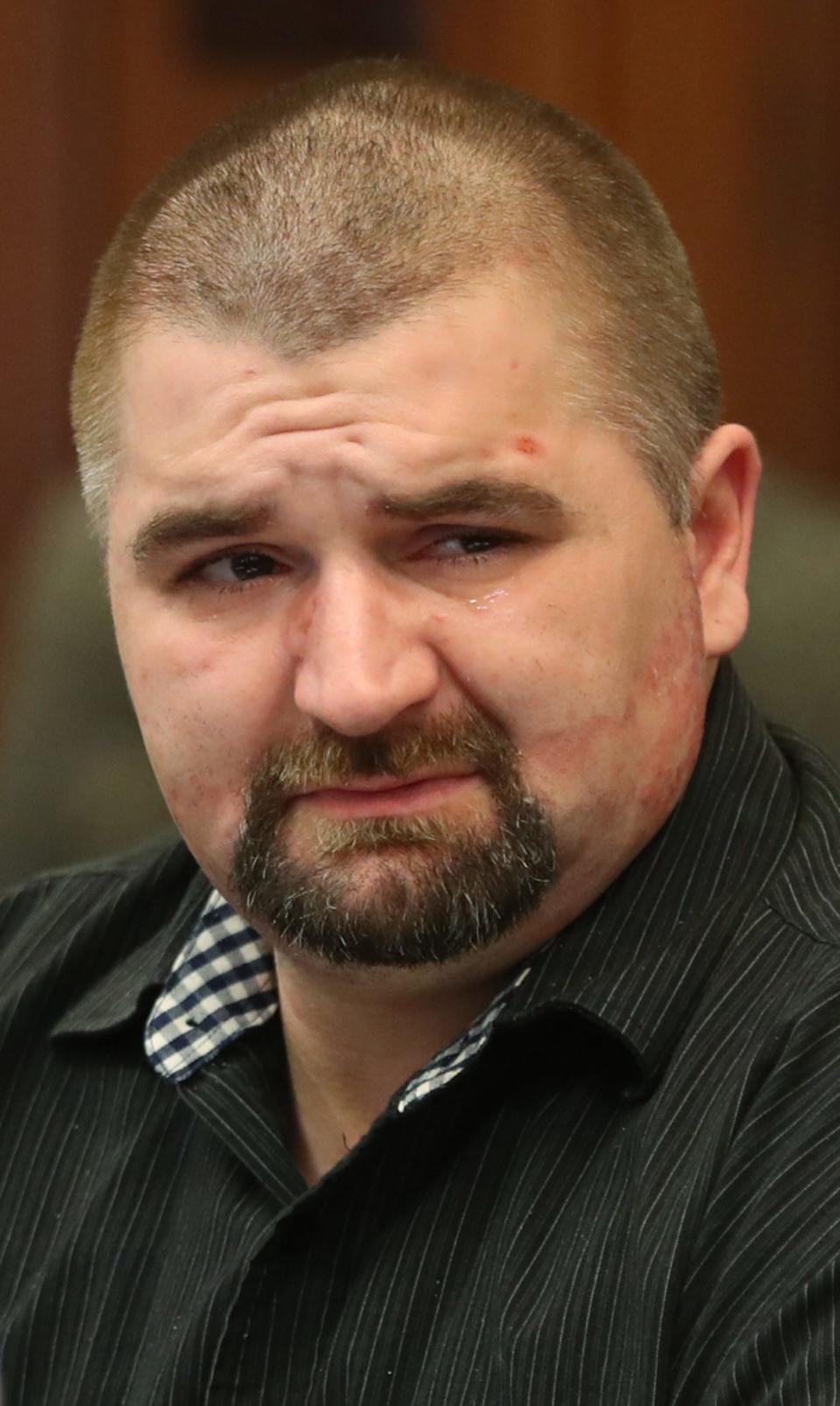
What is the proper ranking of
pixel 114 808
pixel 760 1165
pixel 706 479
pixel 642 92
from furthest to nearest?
pixel 642 92, pixel 114 808, pixel 706 479, pixel 760 1165

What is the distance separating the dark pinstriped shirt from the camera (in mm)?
1015

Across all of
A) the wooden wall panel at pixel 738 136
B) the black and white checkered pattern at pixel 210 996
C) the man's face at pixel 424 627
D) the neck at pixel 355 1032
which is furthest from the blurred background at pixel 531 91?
the man's face at pixel 424 627

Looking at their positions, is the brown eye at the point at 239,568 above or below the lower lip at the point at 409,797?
above

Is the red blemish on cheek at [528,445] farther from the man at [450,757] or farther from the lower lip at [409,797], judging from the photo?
the lower lip at [409,797]

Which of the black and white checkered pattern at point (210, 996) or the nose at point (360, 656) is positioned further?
the black and white checkered pattern at point (210, 996)

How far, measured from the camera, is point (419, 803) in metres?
1.15

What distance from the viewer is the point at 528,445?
45.9 inches

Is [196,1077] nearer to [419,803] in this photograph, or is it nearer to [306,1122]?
[306,1122]

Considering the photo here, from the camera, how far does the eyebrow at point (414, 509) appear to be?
115cm

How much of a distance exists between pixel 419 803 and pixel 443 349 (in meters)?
0.27

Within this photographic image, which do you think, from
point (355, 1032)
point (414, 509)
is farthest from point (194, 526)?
point (355, 1032)

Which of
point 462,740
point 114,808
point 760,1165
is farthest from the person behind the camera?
point 114,808

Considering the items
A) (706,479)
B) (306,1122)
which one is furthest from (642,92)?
(306,1122)

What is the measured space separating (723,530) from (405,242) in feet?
1.03
